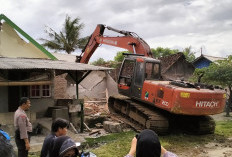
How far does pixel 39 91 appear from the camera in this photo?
12.2m

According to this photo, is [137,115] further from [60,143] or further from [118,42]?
[60,143]

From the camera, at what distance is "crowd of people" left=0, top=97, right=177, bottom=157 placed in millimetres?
2494

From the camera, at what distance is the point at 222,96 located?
953 centimetres

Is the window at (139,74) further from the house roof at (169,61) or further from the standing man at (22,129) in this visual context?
the house roof at (169,61)

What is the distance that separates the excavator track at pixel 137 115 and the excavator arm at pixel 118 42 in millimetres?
2350

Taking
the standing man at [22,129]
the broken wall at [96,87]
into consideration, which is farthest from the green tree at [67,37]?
the standing man at [22,129]

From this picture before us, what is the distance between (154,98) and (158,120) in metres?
0.82

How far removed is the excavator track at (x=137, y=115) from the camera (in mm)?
9500

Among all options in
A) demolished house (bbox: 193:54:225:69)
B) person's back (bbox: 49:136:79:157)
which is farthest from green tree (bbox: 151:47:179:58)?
person's back (bbox: 49:136:79:157)

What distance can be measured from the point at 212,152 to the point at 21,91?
7.69 m

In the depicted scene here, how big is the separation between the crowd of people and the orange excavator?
5169mm

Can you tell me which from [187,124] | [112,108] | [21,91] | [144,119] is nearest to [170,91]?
[144,119]

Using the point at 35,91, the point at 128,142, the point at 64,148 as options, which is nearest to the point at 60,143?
A: the point at 64,148

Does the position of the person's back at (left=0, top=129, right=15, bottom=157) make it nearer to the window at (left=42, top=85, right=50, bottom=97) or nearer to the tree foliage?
the window at (left=42, top=85, right=50, bottom=97)
